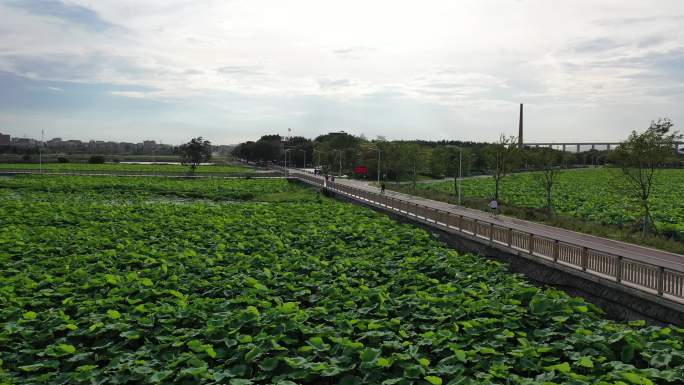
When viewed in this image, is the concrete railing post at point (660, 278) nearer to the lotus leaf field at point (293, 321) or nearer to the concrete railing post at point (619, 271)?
the lotus leaf field at point (293, 321)

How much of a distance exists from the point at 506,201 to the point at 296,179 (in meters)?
33.5

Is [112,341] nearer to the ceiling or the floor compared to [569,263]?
nearer to the floor

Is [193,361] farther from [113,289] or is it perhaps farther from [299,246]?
[299,246]

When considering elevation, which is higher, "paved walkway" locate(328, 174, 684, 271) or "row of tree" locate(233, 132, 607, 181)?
"row of tree" locate(233, 132, 607, 181)

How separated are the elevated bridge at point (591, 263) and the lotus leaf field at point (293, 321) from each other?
68cm

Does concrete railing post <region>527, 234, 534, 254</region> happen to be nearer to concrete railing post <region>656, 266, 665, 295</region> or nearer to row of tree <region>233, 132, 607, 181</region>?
concrete railing post <region>656, 266, 665, 295</region>

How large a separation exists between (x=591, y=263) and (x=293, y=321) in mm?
9294

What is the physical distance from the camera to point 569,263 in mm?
16594

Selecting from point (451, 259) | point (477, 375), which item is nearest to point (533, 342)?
point (477, 375)

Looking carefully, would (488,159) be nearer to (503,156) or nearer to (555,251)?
(503,156)

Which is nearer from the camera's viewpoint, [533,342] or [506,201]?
[533,342]

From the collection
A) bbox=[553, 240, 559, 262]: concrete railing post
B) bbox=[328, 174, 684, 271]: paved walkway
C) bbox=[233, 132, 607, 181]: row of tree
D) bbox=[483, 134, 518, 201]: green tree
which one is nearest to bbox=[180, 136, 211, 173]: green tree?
bbox=[233, 132, 607, 181]: row of tree

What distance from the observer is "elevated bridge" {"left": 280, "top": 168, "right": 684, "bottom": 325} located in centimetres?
1323

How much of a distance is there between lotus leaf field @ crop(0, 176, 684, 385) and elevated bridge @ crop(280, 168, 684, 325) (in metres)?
0.68
